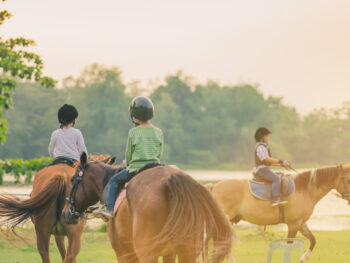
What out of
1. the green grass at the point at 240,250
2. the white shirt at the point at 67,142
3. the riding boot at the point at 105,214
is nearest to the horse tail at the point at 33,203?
the white shirt at the point at 67,142

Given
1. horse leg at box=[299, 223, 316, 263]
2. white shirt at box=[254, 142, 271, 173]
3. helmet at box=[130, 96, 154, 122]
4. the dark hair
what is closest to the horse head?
helmet at box=[130, 96, 154, 122]

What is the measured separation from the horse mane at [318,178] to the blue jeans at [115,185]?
24.9 ft

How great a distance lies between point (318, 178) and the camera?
13.1 m

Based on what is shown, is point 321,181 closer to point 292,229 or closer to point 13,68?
point 292,229

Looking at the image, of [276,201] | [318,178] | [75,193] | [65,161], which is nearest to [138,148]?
[75,193]

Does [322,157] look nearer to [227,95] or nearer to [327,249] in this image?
[227,95]

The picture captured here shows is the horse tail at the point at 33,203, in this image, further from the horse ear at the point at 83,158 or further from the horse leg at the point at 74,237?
the horse ear at the point at 83,158

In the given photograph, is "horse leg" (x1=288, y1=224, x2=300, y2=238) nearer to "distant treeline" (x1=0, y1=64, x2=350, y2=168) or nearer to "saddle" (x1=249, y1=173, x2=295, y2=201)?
"saddle" (x1=249, y1=173, x2=295, y2=201)

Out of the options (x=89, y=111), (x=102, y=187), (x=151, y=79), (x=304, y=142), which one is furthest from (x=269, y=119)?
(x=102, y=187)

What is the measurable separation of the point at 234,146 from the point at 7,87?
84.0 metres

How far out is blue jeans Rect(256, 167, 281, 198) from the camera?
12688mm

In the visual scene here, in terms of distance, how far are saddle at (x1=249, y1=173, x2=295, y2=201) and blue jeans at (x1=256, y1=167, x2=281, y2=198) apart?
127 mm

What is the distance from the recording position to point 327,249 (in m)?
14.9

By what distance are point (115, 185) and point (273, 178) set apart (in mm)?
6993
